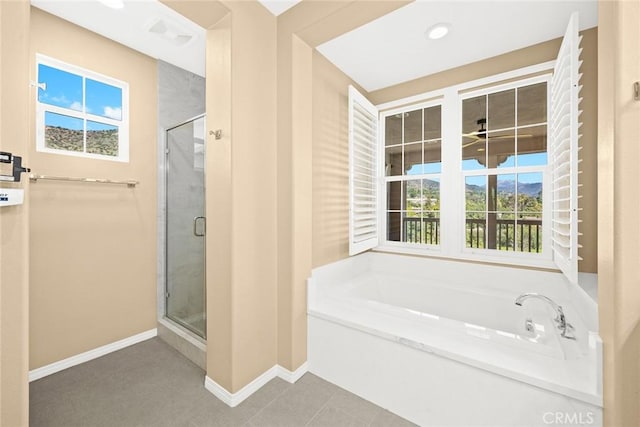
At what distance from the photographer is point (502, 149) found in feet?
8.27

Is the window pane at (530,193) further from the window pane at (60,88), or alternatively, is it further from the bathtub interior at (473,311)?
the window pane at (60,88)

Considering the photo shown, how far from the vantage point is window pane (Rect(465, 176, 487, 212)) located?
2.62 m

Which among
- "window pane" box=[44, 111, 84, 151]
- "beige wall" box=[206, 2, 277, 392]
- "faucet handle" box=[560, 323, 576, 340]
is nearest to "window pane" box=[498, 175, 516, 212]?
"faucet handle" box=[560, 323, 576, 340]

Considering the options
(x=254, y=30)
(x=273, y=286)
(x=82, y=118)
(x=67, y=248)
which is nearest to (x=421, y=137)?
(x=254, y=30)

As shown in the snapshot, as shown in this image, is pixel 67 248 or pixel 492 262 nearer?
pixel 67 248

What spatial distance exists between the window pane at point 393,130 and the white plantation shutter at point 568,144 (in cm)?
139

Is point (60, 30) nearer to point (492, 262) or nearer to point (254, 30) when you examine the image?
point (254, 30)

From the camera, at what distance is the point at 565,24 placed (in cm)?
196

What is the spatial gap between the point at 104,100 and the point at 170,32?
0.82 metres

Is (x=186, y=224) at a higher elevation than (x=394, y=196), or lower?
lower

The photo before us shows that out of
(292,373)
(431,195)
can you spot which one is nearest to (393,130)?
(431,195)

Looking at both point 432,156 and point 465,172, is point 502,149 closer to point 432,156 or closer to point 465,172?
point 465,172

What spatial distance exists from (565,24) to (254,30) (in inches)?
87.6

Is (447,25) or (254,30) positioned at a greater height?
(447,25)
